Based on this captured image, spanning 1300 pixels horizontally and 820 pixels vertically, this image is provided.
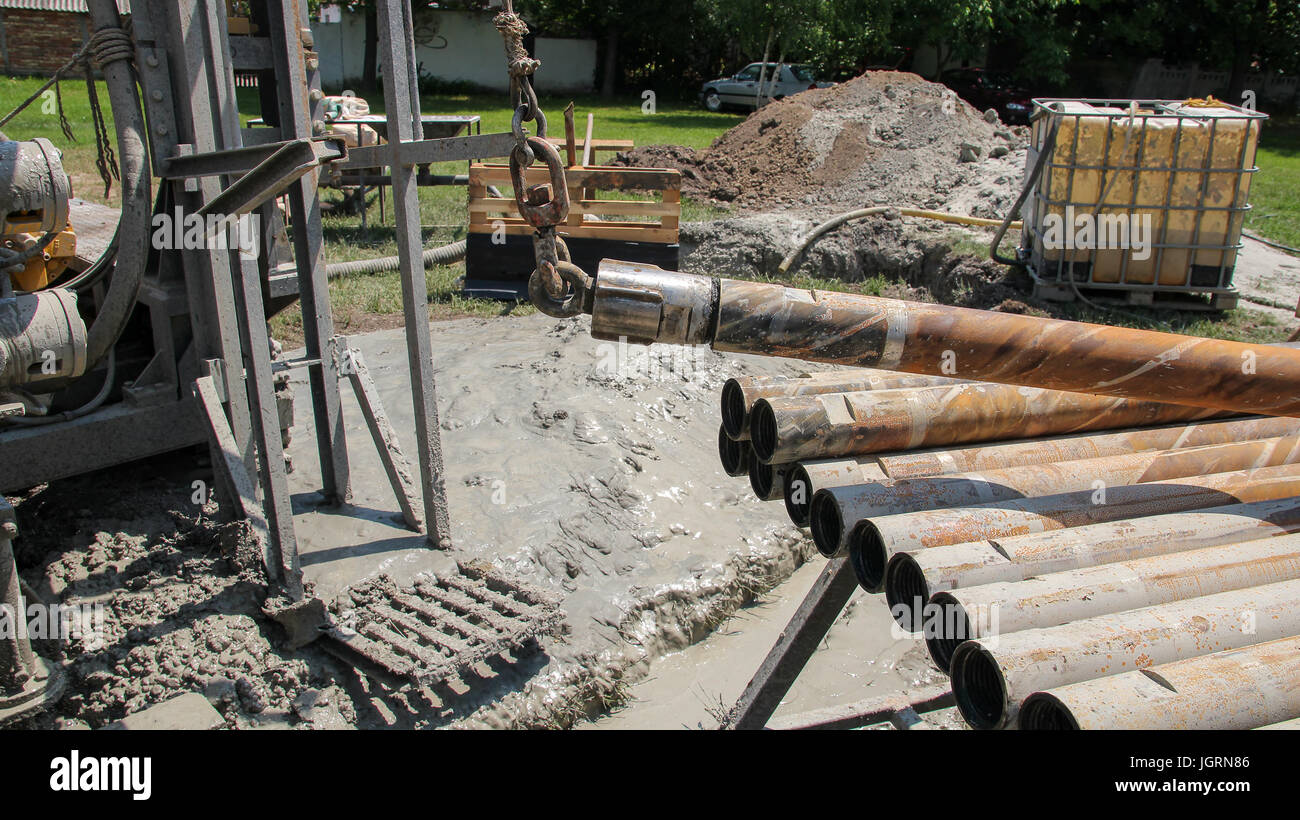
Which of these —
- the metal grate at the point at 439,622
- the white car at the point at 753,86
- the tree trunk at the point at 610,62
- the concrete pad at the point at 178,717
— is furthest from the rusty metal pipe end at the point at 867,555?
the tree trunk at the point at 610,62

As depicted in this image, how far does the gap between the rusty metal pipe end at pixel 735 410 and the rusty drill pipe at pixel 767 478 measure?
0.32ft

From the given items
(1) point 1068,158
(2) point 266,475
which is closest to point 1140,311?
(1) point 1068,158

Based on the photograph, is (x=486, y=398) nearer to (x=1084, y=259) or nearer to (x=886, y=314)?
(x=886, y=314)

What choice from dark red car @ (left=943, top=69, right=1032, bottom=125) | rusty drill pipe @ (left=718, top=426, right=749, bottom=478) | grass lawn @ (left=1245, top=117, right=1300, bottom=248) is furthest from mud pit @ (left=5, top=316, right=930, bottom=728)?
dark red car @ (left=943, top=69, right=1032, bottom=125)

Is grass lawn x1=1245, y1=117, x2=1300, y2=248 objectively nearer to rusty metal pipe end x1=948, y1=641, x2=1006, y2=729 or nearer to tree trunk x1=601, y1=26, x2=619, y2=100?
rusty metal pipe end x1=948, y1=641, x2=1006, y2=729

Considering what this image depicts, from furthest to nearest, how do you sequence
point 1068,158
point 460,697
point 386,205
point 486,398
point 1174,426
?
point 386,205
point 1068,158
point 486,398
point 460,697
point 1174,426

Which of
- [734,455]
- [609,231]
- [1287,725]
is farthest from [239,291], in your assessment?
[609,231]

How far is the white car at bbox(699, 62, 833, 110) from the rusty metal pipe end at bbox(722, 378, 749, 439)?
931 inches

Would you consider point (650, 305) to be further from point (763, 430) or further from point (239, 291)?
point (239, 291)

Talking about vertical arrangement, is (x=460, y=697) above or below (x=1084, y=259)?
below

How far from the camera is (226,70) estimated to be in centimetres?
394

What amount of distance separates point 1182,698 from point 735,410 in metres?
1.55

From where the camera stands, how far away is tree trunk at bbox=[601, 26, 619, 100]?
3109cm

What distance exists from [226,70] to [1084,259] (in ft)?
26.2
